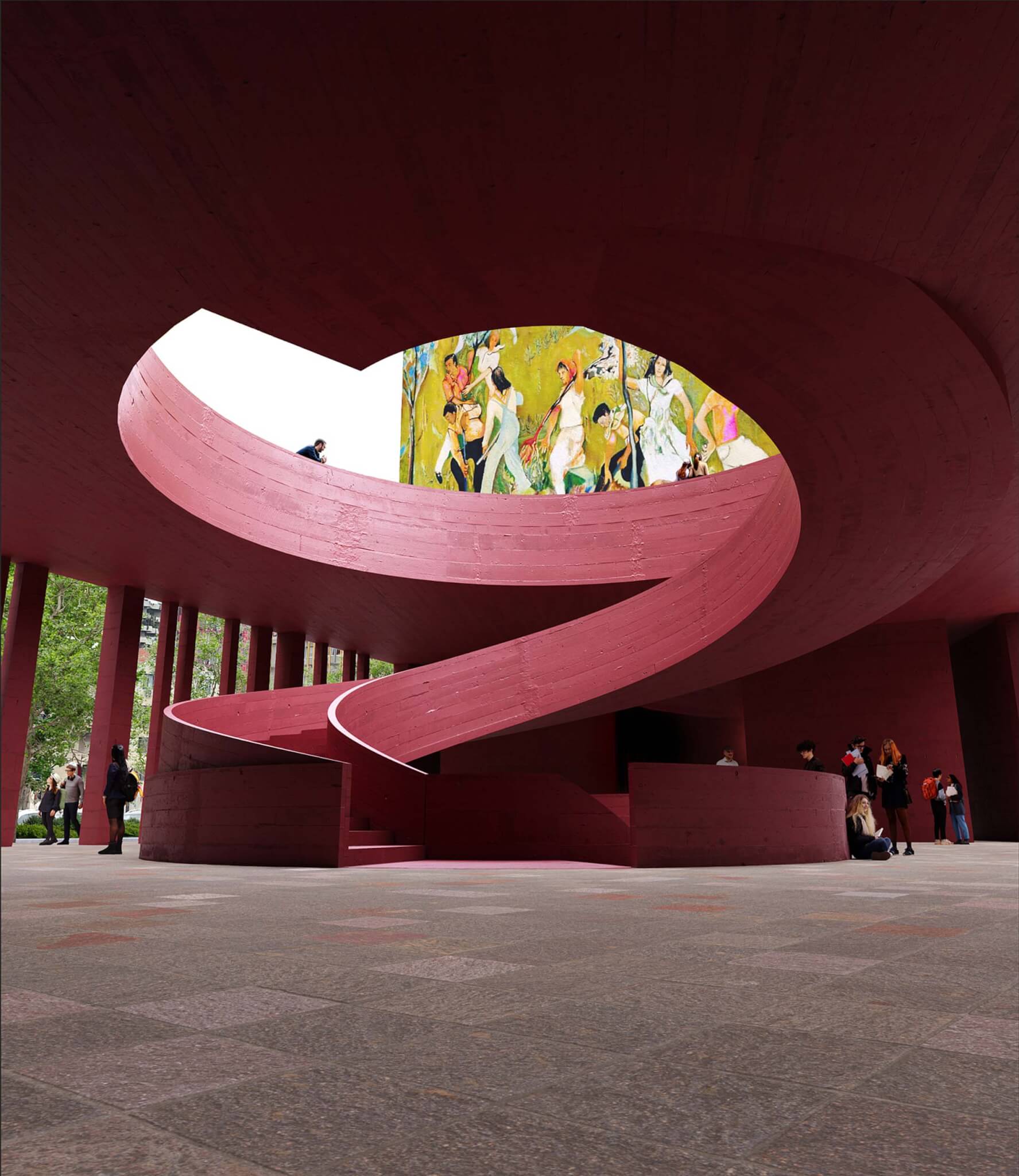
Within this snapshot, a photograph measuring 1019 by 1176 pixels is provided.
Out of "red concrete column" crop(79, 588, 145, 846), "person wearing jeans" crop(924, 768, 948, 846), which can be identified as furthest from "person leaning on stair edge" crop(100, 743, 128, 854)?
"person wearing jeans" crop(924, 768, 948, 846)

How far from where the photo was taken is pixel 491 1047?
6.23 ft

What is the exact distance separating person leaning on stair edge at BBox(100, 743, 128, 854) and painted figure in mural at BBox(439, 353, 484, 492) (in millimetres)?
22252

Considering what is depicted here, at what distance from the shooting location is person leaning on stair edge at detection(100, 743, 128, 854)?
1044 cm

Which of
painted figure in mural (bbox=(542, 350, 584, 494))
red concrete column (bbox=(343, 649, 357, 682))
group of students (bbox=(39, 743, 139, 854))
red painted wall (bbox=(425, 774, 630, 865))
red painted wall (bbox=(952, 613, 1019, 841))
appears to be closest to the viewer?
group of students (bbox=(39, 743, 139, 854))

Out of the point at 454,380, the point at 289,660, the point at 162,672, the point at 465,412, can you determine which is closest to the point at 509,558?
the point at 289,660

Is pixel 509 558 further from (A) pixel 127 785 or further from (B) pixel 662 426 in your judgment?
(B) pixel 662 426

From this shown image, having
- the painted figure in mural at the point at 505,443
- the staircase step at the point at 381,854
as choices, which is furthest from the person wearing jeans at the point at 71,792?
the painted figure in mural at the point at 505,443

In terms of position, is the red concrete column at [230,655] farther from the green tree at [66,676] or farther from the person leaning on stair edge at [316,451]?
the person leaning on stair edge at [316,451]

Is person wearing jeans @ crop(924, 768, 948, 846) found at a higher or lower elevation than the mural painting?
lower

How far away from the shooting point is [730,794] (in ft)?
34.4

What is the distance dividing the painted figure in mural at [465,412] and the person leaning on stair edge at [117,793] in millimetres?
22252

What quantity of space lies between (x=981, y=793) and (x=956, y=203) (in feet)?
64.5

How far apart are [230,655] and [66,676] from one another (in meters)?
6.77

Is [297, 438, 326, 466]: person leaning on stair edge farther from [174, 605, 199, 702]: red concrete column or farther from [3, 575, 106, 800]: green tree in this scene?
[3, 575, 106, 800]: green tree
